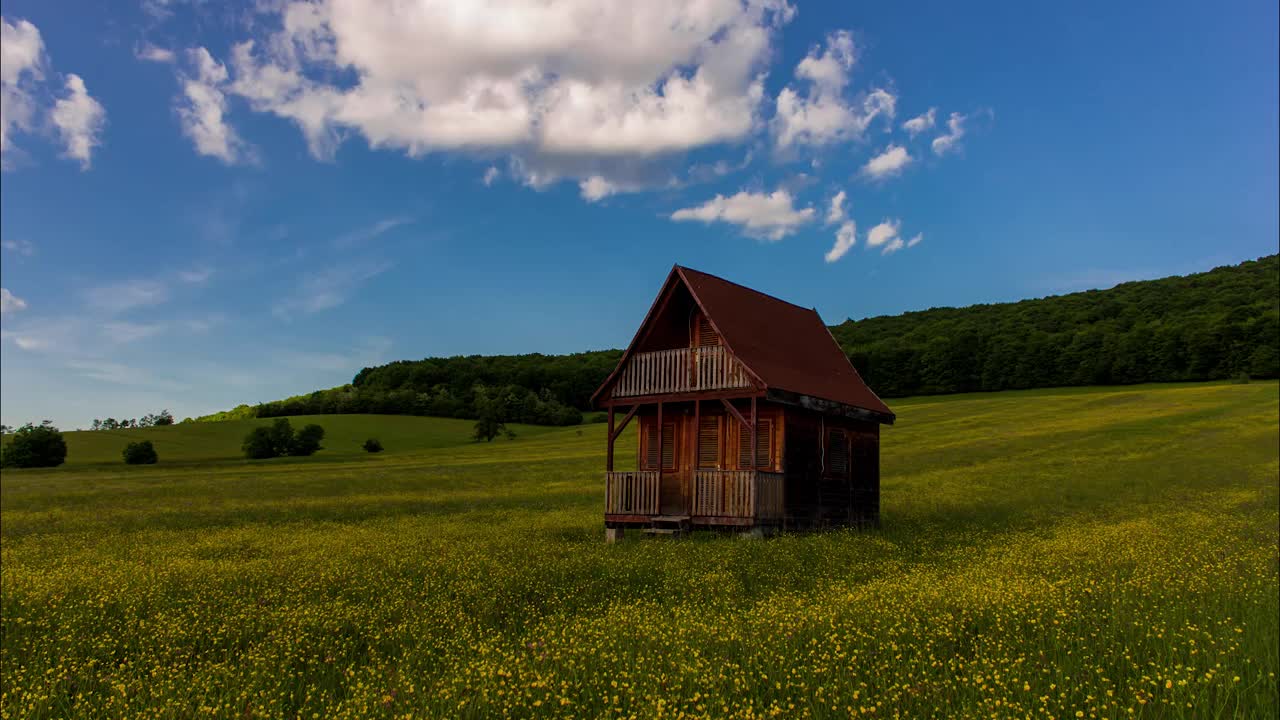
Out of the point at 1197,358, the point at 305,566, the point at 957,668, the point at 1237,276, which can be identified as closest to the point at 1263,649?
the point at 957,668

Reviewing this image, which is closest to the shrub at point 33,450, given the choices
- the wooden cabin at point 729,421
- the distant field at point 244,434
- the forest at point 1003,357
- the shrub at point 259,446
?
the distant field at point 244,434

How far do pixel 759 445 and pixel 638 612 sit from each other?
15.4 metres

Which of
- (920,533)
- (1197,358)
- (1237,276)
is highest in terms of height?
(1237,276)

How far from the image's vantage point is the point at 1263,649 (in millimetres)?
10766

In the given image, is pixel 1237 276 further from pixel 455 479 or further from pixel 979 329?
pixel 455 479

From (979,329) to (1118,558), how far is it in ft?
353

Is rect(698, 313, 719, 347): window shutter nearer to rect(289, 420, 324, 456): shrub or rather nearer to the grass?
the grass

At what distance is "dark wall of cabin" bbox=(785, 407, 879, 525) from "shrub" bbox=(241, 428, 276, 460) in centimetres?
6383

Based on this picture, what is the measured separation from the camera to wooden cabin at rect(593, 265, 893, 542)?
26.6 meters

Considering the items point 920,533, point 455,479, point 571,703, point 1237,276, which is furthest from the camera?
point 1237,276

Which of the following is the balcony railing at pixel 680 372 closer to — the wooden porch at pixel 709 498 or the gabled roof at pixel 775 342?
the gabled roof at pixel 775 342

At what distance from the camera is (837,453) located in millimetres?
30828

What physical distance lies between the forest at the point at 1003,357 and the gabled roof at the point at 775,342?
64.2 m

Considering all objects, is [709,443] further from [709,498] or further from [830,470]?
[830,470]
